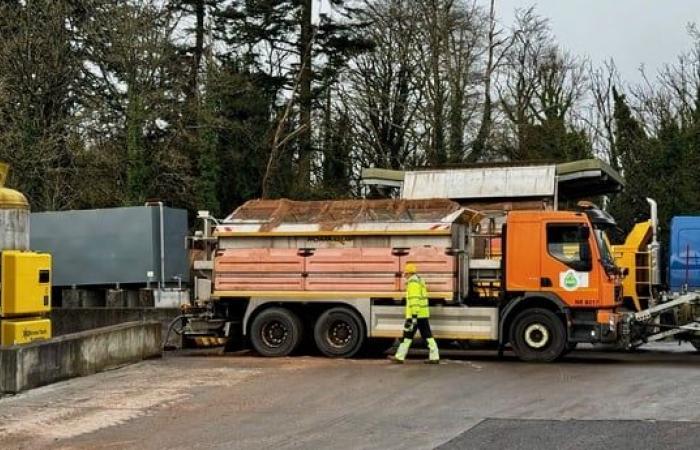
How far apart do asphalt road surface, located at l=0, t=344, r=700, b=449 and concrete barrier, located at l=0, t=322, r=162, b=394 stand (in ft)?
0.77

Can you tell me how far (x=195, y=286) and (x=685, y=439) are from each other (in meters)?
11.4

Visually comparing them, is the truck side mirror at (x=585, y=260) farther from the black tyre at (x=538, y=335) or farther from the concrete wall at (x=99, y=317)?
the concrete wall at (x=99, y=317)

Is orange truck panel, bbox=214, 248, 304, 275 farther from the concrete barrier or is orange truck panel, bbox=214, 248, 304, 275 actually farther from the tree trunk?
the tree trunk

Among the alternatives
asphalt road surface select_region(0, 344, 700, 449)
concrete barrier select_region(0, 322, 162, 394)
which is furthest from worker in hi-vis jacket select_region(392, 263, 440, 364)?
concrete barrier select_region(0, 322, 162, 394)

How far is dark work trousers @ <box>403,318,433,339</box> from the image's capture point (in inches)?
630

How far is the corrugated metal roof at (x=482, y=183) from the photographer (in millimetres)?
24859

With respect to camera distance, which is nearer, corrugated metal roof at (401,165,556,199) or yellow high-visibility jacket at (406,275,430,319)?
yellow high-visibility jacket at (406,275,430,319)

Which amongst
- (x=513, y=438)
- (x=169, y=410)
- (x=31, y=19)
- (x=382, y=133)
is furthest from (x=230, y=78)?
(x=513, y=438)

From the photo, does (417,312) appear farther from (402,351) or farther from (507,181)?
(507,181)

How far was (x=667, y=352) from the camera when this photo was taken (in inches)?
763

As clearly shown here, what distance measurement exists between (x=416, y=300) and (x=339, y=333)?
218 cm

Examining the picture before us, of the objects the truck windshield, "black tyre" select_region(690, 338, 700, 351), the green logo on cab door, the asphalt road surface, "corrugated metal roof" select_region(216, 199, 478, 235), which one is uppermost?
"corrugated metal roof" select_region(216, 199, 478, 235)

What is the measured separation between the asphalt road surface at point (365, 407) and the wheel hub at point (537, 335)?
1.76ft

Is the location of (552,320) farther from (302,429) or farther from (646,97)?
(646,97)
